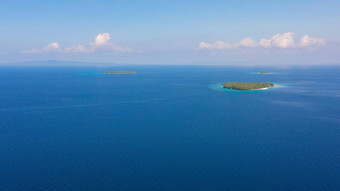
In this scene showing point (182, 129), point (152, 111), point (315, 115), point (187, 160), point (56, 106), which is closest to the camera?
point (187, 160)

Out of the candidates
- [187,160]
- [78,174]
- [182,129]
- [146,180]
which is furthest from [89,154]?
[182,129]

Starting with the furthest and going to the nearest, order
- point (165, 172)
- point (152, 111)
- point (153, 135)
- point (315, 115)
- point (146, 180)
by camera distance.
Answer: point (152, 111) < point (315, 115) < point (153, 135) < point (165, 172) < point (146, 180)

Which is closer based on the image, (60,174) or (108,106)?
(60,174)

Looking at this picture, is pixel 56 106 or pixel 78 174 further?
pixel 56 106

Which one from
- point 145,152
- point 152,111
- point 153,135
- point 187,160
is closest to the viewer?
point 187,160

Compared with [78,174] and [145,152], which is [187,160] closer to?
[145,152]

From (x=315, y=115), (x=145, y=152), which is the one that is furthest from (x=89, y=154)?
(x=315, y=115)

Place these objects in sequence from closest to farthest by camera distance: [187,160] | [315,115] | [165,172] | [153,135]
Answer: [165,172] → [187,160] → [153,135] → [315,115]

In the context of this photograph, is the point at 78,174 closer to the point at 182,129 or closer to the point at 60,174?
the point at 60,174
